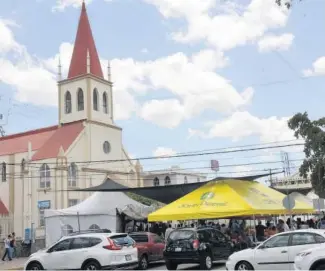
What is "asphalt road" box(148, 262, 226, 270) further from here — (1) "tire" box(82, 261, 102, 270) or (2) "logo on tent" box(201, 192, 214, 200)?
(1) "tire" box(82, 261, 102, 270)

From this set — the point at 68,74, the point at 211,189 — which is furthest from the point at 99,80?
the point at 211,189

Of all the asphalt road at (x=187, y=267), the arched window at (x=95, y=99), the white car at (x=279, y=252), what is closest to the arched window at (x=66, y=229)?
the asphalt road at (x=187, y=267)

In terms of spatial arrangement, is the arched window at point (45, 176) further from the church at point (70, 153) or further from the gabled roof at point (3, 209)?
the gabled roof at point (3, 209)

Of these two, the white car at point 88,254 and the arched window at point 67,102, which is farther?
the arched window at point 67,102

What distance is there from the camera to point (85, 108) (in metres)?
58.3

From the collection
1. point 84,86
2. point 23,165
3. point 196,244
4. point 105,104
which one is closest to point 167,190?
point 196,244

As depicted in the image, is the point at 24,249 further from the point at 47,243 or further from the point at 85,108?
the point at 85,108

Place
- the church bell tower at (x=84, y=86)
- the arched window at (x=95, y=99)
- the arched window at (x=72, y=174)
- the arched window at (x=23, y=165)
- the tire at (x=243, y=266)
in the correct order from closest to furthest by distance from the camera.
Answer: the tire at (x=243, y=266), the arched window at (x=72, y=174), the arched window at (x=23, y=165), the church bell tower at (x=84, y=86), the arched window at (x=95, y=99)

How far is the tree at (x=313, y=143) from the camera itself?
21.6m

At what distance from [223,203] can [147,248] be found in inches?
145

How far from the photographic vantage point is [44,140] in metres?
58.0

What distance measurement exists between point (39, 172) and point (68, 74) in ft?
44.0

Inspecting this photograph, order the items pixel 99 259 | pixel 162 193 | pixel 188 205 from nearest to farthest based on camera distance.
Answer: pixel 99 259, pixel 188 205, pixel 162 193

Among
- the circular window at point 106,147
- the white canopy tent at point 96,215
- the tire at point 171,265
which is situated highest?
the circular window at point 106,147
